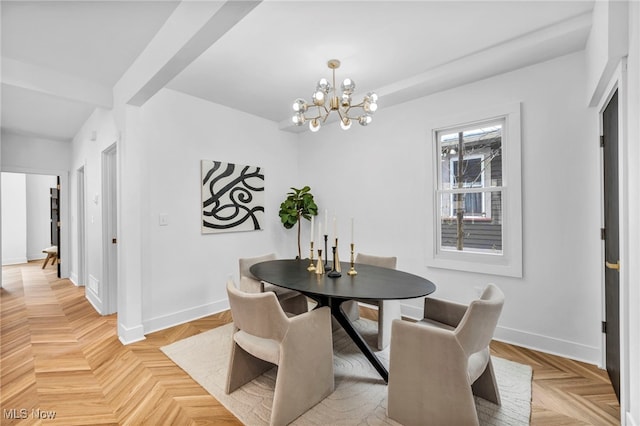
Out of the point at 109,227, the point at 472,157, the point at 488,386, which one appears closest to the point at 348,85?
the point at 472,157

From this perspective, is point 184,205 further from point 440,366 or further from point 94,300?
point 440,366

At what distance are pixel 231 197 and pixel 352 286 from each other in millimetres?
2346

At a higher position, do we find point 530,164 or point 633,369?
point 530,164

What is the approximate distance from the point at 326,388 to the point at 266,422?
412mm

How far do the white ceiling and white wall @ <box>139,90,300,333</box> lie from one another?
0.38 metres

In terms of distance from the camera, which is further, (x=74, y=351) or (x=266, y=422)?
(x=74, y=351)

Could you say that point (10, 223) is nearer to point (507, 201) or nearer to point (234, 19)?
point (234, 19)

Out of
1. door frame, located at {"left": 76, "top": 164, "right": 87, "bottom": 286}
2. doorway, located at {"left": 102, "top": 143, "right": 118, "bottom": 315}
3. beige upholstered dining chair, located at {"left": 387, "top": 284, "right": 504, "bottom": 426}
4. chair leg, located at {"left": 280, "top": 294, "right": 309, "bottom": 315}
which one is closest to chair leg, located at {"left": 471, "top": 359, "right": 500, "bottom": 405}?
beige upholstered dining chair, located at {"left": 387, "top": 284, "right": 504, "bottom": 426}

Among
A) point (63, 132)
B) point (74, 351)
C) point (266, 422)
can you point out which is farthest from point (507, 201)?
point (63, 132)

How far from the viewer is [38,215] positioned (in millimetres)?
7438

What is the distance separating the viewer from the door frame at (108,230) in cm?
359

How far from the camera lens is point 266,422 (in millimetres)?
1738

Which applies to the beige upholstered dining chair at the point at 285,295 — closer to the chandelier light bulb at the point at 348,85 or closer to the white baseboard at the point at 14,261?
the chandelier light bulb at the point at 348,85

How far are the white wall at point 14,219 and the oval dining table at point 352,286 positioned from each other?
7740mm
